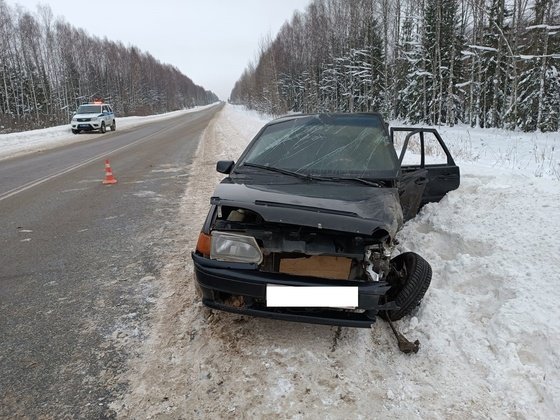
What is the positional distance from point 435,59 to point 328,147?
88.0ft

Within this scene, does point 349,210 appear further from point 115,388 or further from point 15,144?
point 15,144

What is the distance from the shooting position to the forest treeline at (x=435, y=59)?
21891mm

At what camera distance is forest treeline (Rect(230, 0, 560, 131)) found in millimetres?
21891

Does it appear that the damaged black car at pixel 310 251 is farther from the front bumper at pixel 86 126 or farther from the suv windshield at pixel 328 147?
the front bumper at pixel 86 126

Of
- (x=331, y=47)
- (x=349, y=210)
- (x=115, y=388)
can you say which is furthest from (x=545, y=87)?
(x=115, y=388)

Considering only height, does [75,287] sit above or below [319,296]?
below

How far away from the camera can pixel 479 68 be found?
24.7 meters

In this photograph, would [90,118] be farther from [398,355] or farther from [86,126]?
[398,355]

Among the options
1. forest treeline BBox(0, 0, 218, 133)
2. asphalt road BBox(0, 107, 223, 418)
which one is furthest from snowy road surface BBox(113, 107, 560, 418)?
forest treeline BBox(0, 0, 218, 133)

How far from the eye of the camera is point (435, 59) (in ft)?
86.7

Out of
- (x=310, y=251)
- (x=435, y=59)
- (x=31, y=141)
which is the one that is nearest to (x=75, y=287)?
(x=310, y=251)

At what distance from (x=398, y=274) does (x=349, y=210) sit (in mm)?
945

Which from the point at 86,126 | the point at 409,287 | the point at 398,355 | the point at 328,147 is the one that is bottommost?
the point at 398,355

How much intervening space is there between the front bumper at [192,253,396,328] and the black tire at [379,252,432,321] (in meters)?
0.28
